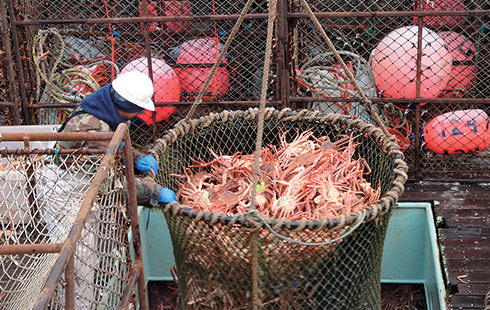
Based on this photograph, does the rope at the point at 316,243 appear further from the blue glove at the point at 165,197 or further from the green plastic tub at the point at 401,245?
the green plastic tub at the point at 401,245

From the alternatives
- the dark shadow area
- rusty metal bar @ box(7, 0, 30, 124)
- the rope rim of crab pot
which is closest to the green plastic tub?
the dark shadow area

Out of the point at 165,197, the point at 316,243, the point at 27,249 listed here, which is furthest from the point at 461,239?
the point at 27,249

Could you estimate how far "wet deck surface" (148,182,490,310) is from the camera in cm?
420

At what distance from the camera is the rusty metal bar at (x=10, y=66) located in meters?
5.24

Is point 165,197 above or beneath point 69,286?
above

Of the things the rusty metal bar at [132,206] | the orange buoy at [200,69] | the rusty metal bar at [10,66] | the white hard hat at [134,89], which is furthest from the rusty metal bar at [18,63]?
the rusty metal bar at [132,206]

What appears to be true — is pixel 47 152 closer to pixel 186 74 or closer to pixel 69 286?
pixel 69 286

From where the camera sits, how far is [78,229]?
7.20 ft

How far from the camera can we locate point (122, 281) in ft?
10.8

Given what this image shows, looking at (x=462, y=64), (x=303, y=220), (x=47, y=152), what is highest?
(x=462, y=64)

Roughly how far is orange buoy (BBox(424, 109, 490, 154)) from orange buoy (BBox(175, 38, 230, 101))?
2075 mm

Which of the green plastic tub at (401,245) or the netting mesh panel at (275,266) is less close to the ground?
the netting mesh panel at (275,266)

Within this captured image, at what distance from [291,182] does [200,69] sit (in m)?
2.23

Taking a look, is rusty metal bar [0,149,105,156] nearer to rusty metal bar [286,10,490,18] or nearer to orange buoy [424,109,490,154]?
rusty metal bar [286,10,490,18]
